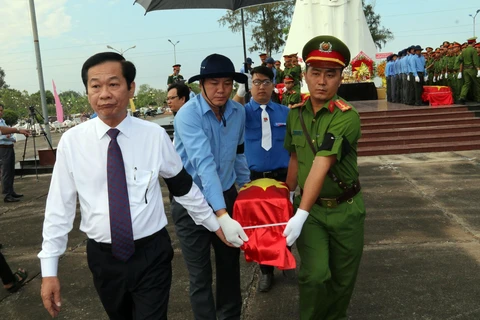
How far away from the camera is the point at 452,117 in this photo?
1215cm

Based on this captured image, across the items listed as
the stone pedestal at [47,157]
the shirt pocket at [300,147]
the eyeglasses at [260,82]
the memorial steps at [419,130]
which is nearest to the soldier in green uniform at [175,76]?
the stone pedestal at [47,157]

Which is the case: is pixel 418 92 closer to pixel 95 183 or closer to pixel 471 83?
pixel 471 83

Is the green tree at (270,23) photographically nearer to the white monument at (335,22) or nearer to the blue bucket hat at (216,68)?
the white monument at (335,22)

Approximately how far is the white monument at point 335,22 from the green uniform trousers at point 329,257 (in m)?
25.9

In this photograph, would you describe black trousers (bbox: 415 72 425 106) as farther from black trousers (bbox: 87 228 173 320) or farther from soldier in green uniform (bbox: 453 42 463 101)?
black trousers (bbox: 87 228 173 320)

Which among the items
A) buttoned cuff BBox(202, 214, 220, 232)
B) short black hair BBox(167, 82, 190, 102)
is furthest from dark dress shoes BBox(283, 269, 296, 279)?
short black hair BBox(167, 82, 190, 102)

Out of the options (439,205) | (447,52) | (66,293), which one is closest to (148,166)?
(66,293)

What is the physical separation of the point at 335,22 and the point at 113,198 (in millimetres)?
28344

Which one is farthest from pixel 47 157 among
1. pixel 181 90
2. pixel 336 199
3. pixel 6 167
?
pixel 336 199

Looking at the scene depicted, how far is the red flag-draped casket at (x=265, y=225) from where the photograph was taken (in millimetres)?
2271

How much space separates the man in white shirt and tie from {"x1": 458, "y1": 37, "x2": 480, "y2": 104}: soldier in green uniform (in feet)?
44.2

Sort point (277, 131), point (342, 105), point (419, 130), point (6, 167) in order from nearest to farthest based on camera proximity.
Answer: point (342, 105), point (277, 131), point (6, 167), point (419, 130)

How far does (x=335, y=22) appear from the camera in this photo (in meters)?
27.7

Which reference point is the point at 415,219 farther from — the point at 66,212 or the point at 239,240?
the point at 66,212
